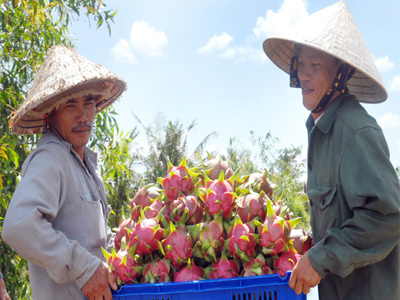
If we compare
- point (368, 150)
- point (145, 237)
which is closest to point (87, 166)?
point (145, 237)

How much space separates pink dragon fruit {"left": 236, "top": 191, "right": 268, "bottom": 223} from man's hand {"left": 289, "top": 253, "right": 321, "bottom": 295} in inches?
11.6

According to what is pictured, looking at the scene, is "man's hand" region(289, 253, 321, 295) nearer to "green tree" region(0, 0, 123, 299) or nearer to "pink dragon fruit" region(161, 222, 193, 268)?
"pink dragon fruit" region(161, 222, 193, 268)

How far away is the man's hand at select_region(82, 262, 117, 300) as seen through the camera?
1.73 meters

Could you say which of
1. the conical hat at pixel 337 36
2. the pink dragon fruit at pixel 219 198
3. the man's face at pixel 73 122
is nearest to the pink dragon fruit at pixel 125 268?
the pink dragon fruit at pixel 219 198

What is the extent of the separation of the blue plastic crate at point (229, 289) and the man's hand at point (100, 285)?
20 cm

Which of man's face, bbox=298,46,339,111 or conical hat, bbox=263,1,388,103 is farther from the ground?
conical hat, bbox=263,1,388,103

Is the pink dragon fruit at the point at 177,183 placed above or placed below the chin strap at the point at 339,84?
below

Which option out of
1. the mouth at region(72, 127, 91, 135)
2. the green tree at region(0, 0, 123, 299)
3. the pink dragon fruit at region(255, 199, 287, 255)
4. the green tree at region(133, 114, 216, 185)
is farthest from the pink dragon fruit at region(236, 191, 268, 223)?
the green tree at region(133, 114, 216, 185)

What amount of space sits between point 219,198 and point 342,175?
0.50 m

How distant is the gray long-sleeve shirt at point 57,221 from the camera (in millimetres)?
1755

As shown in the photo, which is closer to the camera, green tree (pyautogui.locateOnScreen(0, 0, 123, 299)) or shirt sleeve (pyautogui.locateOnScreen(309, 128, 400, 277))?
shirt sleeve (pyautogui.locateOnScreen(309, 128, 400, 277))

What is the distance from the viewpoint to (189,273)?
1.70m

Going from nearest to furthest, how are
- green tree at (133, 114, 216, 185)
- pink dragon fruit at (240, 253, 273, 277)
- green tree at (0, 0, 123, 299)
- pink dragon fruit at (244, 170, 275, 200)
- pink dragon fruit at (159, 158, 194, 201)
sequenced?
pink dragon fruit at (240, 253, 273, 277)
pink dragon fruit at (159, 158, 194, 201)
pink dragon fruit at (244, 170, 275, 200)
green tree at (0, 0, 123, 299)
green tree at (133, 114, 216, 185)

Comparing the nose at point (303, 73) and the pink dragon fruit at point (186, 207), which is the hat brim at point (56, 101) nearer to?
the pink dragon fruit at point (186, 207)
